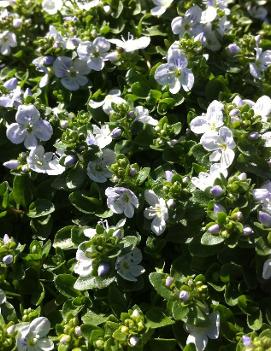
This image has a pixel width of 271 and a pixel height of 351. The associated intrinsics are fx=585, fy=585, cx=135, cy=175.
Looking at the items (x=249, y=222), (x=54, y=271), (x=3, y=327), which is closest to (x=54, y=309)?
(x=54, y=271)

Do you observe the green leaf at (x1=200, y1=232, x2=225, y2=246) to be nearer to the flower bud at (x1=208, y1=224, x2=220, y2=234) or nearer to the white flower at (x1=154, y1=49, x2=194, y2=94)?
the flower bud at (x1=208, y1=224, x2=220, y2=234)

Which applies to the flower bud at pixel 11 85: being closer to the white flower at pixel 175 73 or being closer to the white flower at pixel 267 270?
the white flower at pixel 175 73

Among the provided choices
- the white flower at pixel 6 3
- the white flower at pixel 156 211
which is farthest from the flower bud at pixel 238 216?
the white flower at pixel 6 3

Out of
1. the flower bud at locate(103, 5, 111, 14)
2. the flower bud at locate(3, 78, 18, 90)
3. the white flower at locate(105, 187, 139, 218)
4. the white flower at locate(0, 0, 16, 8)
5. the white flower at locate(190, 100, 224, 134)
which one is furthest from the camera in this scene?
the white flower at locate(0, 0, 16, 8)

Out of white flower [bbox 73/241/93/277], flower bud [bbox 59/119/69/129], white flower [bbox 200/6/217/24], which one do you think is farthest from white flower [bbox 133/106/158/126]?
white flower [bbox 73/241/93/277]

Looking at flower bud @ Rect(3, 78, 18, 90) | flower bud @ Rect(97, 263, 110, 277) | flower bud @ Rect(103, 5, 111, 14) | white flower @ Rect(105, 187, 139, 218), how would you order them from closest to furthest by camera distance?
1. flower bud @ Rect(97, 263, 110, 277)
2. white flower @ Rect(105, 187, 139, 218)
3. flower bud @ Rect(3, 78, 18, 90)
4. flower bud @ Rect(103, 5, 111, 14)
